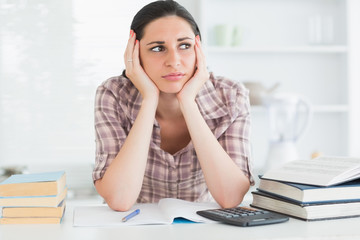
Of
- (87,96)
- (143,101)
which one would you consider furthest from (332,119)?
(143,101)

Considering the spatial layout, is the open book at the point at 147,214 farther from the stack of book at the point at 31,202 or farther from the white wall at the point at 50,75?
the white wall at the point at 50,75

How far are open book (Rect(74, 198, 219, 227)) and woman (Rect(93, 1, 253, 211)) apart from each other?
70 mm

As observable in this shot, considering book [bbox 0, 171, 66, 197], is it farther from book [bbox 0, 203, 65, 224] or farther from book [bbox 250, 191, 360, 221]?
book [bbox 250, 191, 360, 221]

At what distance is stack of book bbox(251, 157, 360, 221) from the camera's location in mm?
1152

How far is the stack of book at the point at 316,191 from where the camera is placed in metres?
1.15

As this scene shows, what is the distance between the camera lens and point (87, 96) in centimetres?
326

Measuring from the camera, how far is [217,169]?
1466 millimetres

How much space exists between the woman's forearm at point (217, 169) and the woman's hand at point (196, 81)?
80mm

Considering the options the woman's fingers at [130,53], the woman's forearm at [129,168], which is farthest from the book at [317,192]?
the woman's fingers at [130,53]

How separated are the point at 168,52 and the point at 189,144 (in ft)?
1.02

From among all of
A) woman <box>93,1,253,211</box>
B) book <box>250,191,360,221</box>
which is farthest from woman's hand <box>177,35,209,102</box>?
book <box>250,191,360,221</box>

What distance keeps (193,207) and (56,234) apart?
356 millimetres

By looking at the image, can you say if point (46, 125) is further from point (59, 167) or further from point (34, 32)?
point (34, 32)

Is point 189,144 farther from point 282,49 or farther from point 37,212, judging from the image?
point 282,49
